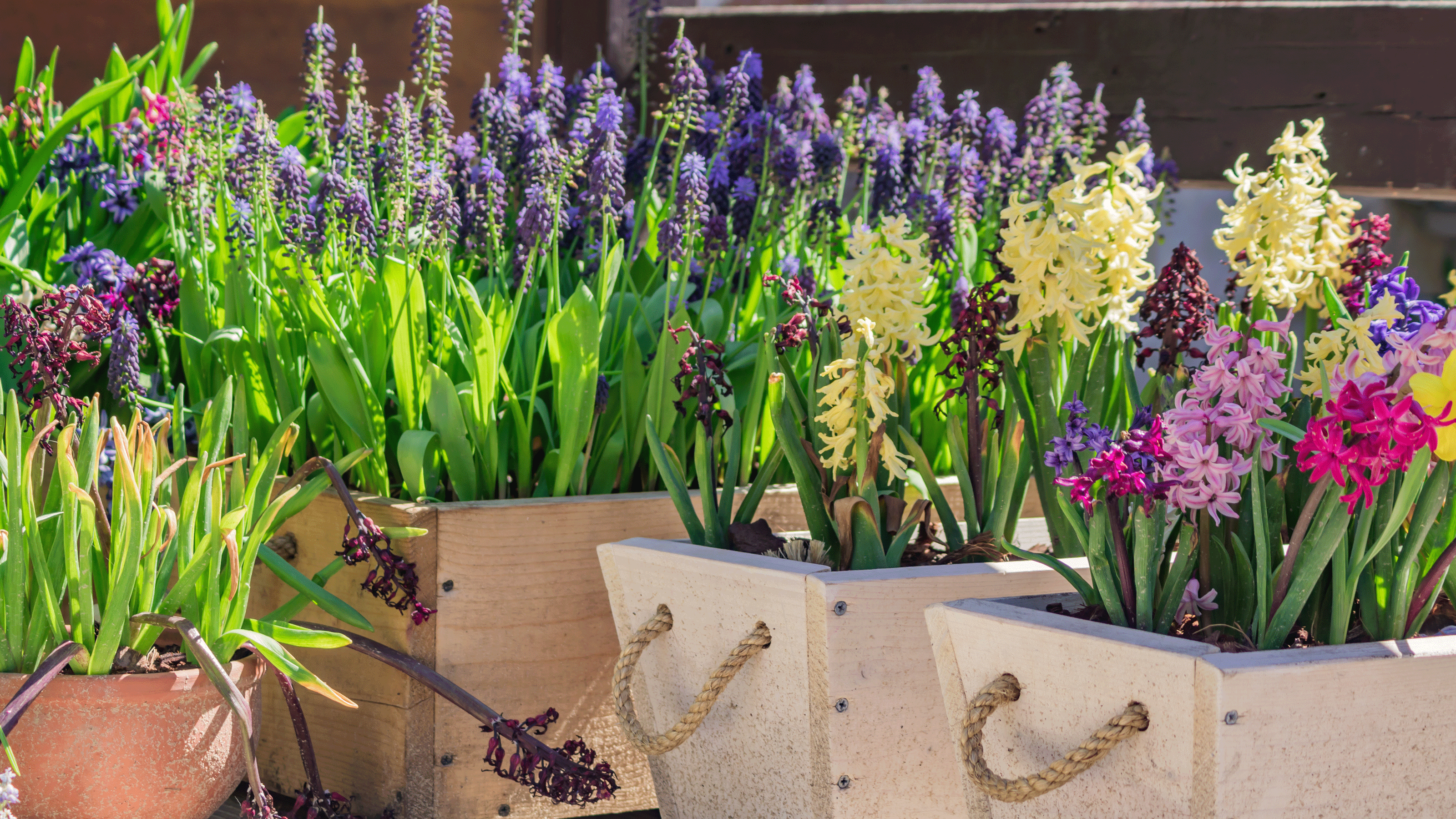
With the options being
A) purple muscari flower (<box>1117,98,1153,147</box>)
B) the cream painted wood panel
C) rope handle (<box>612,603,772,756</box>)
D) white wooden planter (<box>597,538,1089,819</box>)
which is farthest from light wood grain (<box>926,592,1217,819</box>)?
purple muscari flower (<box>1117,98,1153,147</box>)

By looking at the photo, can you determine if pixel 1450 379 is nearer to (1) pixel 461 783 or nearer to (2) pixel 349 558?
(2) pixel 349 558

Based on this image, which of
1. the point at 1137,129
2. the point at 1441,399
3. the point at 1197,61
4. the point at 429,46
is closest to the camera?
the point at 1441,399

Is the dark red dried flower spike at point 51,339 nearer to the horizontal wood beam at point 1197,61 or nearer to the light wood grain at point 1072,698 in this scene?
the light wood grain at point 1072,698

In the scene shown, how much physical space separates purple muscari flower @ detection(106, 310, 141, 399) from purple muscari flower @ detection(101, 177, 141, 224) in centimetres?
75

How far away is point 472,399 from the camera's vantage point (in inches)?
62.7

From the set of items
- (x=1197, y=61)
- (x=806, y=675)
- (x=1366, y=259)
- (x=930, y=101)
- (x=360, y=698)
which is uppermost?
(x=1197, y=61)

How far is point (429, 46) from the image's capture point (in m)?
1.78

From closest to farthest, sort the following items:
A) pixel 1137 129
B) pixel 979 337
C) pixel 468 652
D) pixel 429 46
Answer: pixel 979 337 → pixel 468 652 → pixel 429 46 → pixel 1137 129

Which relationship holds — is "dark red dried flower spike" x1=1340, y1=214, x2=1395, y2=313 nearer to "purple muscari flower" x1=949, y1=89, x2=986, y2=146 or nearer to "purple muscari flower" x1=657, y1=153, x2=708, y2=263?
"purple muscari flower" x1=949, y1=89, x2=986, y2=146

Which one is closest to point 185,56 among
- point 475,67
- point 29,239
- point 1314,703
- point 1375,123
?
→ point 475,67

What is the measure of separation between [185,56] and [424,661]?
9.99ft

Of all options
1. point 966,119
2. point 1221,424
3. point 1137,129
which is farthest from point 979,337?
point 1137,129

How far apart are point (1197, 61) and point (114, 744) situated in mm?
2646

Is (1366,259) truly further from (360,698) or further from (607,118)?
(360,698)
